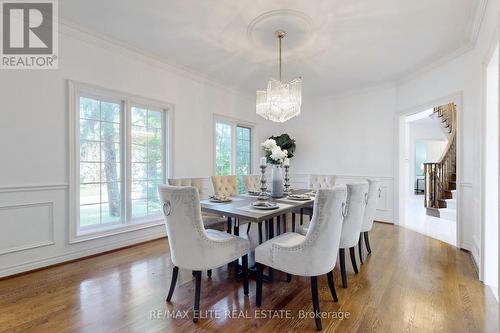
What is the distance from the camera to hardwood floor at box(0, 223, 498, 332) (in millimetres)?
1782

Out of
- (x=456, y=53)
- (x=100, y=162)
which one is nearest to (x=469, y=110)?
(x=456, y=53)

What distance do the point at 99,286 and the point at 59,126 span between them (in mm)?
1871

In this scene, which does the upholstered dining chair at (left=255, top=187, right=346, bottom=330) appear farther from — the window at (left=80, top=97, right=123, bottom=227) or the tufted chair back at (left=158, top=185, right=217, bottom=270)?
the window at (left=80, top=97, right=123, bottom=227)

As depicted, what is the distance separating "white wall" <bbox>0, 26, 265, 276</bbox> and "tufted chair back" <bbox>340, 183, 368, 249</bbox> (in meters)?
2.88

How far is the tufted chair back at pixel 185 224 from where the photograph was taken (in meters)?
1.83

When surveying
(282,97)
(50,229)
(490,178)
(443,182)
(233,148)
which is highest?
(282,97)

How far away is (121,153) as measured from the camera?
349cm

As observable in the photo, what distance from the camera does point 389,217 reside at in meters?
4.82

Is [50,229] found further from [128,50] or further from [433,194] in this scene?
[433,194]

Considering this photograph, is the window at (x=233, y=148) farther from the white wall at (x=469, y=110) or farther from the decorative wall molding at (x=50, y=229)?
the white wall at (x=469, y=110)

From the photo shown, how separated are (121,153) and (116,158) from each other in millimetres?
96

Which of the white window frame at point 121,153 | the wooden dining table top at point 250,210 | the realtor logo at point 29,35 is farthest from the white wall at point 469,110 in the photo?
the realtor logo at point 29,35

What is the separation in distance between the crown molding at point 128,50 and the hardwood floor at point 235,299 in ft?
8.99

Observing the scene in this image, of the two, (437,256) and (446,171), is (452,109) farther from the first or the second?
(437,256)
